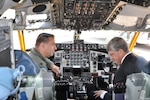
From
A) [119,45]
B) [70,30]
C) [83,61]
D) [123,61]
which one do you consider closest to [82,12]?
[119,45]

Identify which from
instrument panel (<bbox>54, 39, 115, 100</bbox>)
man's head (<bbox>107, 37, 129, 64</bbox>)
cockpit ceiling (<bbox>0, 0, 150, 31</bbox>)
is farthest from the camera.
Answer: instrument panel (<bbox>54, 39, 115, 100</bbox>)

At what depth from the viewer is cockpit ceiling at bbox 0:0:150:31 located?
114 inches

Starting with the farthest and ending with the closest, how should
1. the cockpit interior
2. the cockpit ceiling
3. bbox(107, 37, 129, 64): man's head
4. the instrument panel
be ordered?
the instrument panel → bbox(107, 37, 129, 64): man's head → the cockpit ceiling → the cockpit interior

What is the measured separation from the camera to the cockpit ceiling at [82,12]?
2.90 m

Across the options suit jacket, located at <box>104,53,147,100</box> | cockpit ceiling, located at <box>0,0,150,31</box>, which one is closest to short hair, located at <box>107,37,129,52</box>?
suit jacket, located at <box>104,53,147,100</box>

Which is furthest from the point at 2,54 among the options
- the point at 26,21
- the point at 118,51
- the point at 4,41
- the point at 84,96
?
the point at 84,96

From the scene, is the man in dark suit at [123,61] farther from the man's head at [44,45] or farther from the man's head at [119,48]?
the man's head at [44,45]

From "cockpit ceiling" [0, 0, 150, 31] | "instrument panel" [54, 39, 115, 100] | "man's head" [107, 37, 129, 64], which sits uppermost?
"cockpit ceiling" [0, 0, 150, 31]

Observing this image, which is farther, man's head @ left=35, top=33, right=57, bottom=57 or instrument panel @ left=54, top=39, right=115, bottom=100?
instrument panel @ left=54, top=39, right=115, bottom=100

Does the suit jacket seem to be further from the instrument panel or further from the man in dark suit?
the instrument panel

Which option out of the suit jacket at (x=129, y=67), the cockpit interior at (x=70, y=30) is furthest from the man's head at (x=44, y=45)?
the suit jacket at (x=129, y=67)

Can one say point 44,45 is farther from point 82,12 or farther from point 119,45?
point 119,45

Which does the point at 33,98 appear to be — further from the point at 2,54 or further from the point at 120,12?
the point at 120,12

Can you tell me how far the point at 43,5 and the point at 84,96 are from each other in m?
2.54
